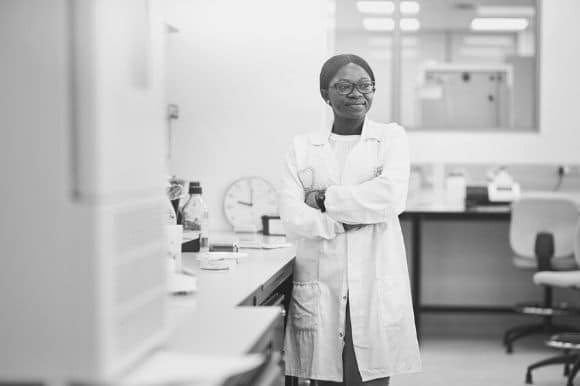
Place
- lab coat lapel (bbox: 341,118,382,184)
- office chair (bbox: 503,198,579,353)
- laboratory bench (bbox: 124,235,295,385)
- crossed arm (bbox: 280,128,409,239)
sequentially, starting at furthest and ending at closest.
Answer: office chair (bbox: 503,198,579,353) < lab coat lapel (bbox: 341,118,382,184) < crossed arm (bbox: 280,128,409,239) < laboratory bench (bbox: 124,235,295,385)

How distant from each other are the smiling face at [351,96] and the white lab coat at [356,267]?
81 millimetres

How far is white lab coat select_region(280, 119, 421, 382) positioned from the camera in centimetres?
263

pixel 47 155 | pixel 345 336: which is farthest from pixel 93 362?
pixel 345 336

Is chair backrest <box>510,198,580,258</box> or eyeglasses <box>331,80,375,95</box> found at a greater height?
eyeglasses <box>331,80,375,95</box>

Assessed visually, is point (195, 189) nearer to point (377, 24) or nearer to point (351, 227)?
point (351, 227)

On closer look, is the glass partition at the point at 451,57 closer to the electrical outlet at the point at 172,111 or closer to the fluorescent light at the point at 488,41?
the fluorescent light at the point at 488,41

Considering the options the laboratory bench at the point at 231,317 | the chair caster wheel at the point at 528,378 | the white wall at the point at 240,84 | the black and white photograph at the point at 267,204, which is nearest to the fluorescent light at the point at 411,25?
the black and white photograph at the point at 267,204

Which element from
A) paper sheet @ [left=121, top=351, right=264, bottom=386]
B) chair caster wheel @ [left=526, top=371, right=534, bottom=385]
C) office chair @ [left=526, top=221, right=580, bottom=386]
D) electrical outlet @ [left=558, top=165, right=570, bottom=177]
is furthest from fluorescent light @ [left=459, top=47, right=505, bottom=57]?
paper sheet @ [left=121, top=351, right=264, bottom=386]

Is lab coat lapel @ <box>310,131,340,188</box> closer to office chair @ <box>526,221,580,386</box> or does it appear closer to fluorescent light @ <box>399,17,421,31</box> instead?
office chair @ <box>526,221,580,386</box>

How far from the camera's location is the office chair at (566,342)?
401cm

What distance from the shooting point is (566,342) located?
4.05 meters

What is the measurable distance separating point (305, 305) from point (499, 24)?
258 inches

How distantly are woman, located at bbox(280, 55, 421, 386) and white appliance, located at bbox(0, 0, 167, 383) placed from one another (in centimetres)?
151

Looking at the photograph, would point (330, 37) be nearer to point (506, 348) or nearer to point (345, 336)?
point (506, 348)
